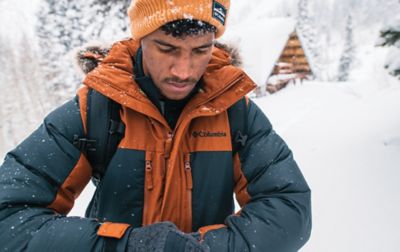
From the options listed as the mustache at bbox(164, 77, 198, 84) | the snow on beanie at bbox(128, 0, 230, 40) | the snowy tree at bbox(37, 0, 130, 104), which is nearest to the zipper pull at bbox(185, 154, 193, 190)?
the mustache at bbox(164, 77, 198, 84)

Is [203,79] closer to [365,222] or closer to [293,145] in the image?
[365,222]

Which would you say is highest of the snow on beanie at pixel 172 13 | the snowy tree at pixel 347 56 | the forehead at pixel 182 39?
the snow on beanie at pixel 172 13

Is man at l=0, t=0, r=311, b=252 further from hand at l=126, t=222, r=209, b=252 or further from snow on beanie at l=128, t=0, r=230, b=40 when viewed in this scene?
hand at l=126, t=222, r=209, b=252

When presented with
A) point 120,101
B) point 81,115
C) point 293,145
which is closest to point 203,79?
point 120,101

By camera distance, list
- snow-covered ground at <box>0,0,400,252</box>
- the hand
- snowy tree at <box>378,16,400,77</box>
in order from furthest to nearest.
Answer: snowy tree at <box>378,16,400,77</box>
snow-covered ground at <box>0,0,400,252</box>
the hand

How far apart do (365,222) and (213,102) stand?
396 centimetres

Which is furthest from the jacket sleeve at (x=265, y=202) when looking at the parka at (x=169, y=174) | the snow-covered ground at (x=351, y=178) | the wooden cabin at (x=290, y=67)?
the wooden cabin at (x=290, y=67)

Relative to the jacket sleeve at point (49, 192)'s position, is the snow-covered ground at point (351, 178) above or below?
below

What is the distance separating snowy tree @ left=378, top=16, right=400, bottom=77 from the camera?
577 cm

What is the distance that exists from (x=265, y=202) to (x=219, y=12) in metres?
0.99

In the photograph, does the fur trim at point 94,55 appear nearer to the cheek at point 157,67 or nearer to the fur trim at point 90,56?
the fur trim at point 90,56

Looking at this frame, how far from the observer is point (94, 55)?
73.9 inches

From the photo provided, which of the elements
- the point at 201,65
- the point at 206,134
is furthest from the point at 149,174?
the point at 201,65

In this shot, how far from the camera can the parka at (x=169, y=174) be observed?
134cm
